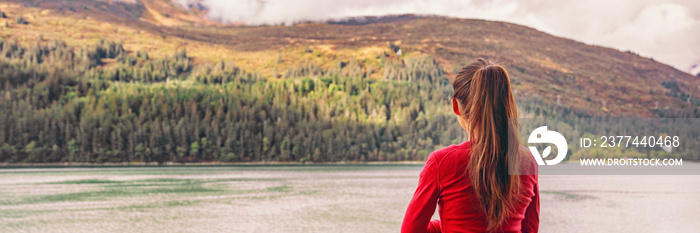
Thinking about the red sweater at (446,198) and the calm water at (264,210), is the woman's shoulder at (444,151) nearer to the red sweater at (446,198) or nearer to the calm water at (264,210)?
the red sweater at (446,198)

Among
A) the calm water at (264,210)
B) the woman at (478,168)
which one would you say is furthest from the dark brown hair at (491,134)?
the calm water at (264,210)

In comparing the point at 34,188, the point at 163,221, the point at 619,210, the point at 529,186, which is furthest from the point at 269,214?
the point at 529,186

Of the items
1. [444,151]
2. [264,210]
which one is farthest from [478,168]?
[264,210]

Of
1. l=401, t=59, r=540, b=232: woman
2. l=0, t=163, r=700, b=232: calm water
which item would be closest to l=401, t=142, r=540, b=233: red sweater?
l=401, t=59, r=540, b=232: woman

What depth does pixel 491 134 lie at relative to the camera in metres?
3.19

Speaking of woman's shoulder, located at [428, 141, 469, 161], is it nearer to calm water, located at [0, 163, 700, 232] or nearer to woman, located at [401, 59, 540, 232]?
woman, located at [401, 59, 540, 232]

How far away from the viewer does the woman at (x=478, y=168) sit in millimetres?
3125

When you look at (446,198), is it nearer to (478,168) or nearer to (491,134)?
(478,168)

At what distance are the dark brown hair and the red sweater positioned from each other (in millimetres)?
43

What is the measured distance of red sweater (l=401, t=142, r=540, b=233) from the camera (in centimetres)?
311

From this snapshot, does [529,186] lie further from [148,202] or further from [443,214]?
[148,202]

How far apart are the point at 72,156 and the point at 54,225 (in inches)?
5929

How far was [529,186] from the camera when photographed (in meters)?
3.37

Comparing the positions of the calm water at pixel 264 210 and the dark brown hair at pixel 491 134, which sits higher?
the dark brown hair at pixel 491 134
